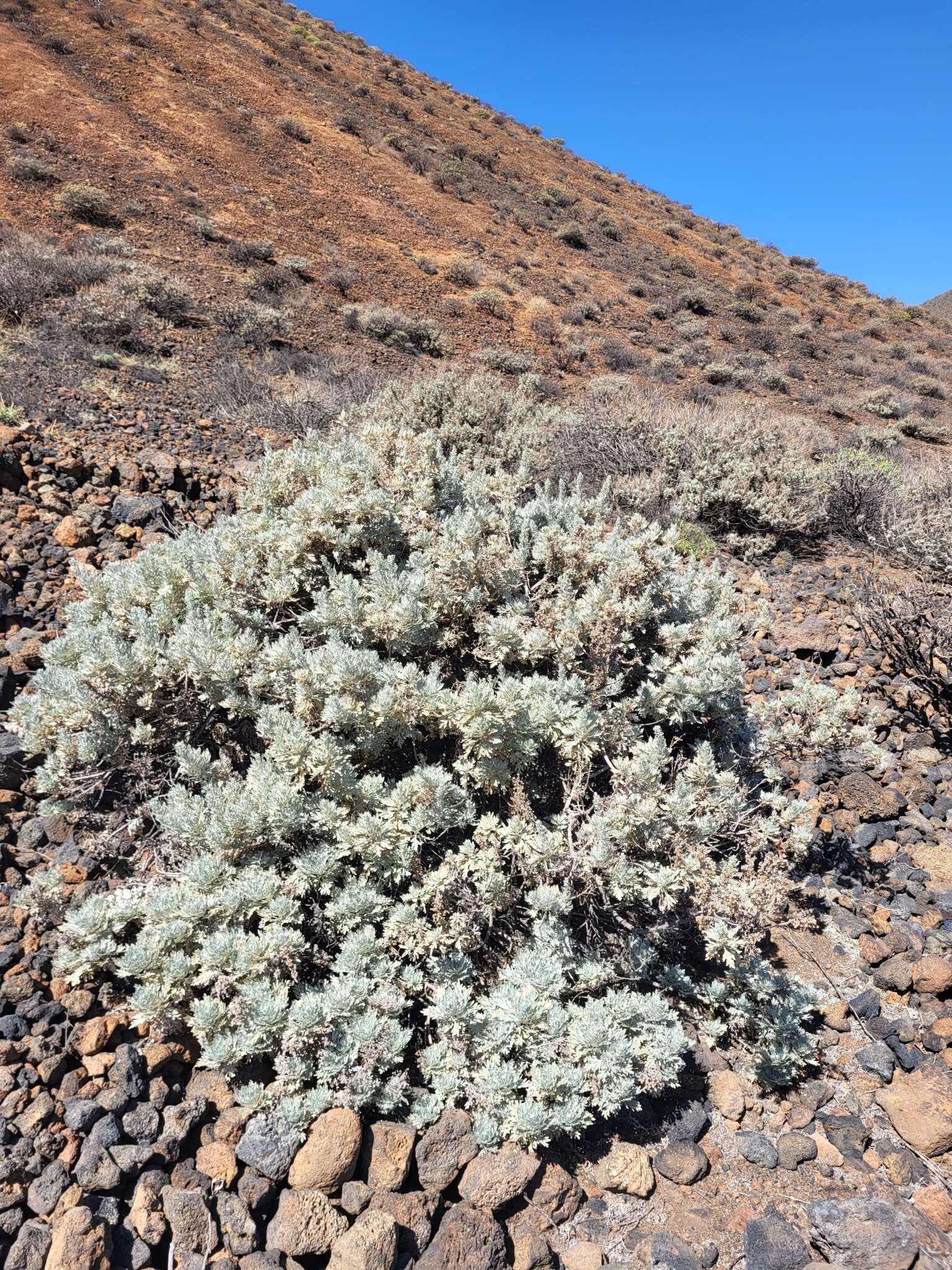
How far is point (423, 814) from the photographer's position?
2074 mm

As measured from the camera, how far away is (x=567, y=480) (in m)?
6.23

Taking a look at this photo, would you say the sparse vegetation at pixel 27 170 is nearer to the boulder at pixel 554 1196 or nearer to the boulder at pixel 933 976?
the boulder at pixel 554 1196

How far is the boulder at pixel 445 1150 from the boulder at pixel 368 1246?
6.3 inches

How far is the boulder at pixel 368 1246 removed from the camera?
5.17ft

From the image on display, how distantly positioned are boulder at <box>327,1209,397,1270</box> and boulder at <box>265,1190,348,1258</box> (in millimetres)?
38

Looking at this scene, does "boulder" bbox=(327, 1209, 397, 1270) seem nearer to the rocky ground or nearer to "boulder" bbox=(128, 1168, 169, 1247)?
the rocky ground

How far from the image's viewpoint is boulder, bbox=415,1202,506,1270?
164 cm

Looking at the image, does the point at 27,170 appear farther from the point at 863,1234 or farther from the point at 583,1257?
the point at 863,1234

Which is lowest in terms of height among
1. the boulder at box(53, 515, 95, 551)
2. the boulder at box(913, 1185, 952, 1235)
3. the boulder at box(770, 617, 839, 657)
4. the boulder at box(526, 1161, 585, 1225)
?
the boulder at box(526, 1161, 585, 1225)

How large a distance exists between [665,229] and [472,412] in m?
22.8

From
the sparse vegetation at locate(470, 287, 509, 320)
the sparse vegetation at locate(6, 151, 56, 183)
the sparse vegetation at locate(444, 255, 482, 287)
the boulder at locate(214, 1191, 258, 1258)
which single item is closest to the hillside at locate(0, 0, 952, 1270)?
the boulder at locate(214, 1191, 258, 1258)

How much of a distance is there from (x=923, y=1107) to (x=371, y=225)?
718 inches

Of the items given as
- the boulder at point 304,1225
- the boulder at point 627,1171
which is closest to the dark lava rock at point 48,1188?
the boulder at point 304,1225

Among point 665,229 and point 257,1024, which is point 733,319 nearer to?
point 665,229
